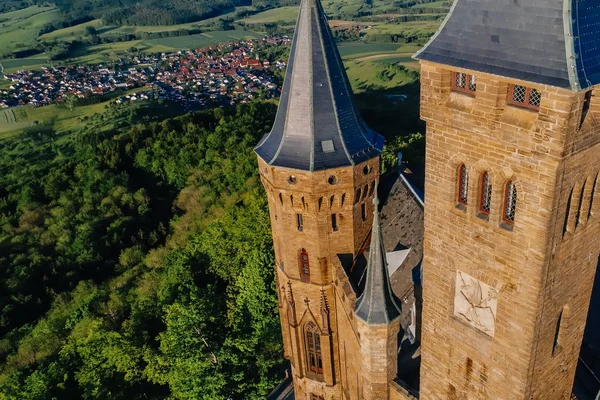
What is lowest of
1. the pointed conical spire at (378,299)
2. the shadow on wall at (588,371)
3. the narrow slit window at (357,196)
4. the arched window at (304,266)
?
the shadow on wall at (588,371)

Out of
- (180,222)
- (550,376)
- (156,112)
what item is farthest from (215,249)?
(156,112)

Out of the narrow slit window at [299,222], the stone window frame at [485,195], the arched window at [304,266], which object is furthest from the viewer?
the arched window at [304,266]

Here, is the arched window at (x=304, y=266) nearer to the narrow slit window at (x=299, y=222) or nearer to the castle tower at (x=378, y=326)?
the narrow slit window at (x=299, y=222)

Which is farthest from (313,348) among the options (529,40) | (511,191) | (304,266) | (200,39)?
(200,39)

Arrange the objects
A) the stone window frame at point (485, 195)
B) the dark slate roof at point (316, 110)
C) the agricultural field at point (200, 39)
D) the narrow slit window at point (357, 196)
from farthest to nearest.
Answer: the agricultural field at point (200, 39)
the narrow slit window at point (357, 196)
the dark slate roof at point (316, 110)
the stone window frame at point (485, 195)

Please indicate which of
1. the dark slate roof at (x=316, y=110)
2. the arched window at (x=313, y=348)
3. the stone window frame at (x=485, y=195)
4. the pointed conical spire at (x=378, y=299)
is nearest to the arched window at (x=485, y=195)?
the stone window frame at (x=485, y=195)

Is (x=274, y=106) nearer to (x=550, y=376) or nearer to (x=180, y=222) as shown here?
(x=180, y=222)

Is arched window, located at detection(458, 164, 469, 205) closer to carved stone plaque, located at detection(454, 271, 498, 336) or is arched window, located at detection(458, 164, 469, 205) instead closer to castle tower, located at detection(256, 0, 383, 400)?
carved stone plaque, located at detection(454, 271, 498, 336)

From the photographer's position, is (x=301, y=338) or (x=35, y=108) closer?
(x=301, y=338)
